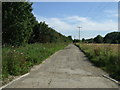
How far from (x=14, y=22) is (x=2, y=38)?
76.9 inches

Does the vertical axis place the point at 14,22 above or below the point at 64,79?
above

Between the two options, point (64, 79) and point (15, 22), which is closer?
point (64, 79)

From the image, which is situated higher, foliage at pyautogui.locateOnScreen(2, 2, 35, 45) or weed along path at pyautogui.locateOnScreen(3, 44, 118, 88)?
foliage at pyautogui.locateOnScreen(2, 2, 35, 45)

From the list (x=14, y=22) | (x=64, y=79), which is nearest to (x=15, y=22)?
(x=14, y=22)

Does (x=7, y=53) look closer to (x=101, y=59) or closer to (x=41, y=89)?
(x=41, y=89)

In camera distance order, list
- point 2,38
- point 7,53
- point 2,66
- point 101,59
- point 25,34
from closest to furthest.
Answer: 1. point 2,66
2. point 7,53
3. point 101,59
4. point 2,38
5. point 25,34

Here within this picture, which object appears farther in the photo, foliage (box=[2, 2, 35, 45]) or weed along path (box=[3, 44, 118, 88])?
foliage (box=[2, 2, 35, 45])

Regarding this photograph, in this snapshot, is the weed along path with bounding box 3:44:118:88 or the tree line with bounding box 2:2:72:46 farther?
the tree line with bounding box 2:2:72:46

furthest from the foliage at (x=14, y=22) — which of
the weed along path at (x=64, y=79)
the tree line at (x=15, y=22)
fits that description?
the weed along path at (x=64, y=79)

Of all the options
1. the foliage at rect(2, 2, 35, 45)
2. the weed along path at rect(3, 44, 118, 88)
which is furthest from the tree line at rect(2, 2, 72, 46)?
the weed along path at rect(3, 44, 118, 88)

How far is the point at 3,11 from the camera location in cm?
2602

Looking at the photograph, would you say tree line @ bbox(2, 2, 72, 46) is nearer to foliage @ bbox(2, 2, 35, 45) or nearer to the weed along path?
foliage @ bbox(2, 2, 35, 45)

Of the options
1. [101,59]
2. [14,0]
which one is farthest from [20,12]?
[101,59]

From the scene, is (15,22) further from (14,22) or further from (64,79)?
(64,79)
